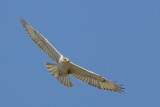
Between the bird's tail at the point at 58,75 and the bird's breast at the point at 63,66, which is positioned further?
the bird's tail at the point at 58,75

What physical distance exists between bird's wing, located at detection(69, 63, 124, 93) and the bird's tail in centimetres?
49

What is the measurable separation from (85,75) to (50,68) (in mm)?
1725

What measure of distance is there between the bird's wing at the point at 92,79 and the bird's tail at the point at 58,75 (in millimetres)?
489

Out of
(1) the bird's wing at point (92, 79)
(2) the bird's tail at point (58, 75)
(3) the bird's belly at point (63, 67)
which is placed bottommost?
(2) the bird's tail at point (58, 75)

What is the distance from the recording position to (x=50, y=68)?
46.2 feet

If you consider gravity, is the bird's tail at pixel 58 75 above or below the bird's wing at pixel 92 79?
below

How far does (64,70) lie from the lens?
13891mm

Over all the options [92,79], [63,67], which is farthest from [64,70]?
[92,79]

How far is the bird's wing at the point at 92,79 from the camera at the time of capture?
46.1ft

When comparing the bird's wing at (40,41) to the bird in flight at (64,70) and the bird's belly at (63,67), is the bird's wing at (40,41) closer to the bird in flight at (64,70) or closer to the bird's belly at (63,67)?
the bird in flight at (64,70)

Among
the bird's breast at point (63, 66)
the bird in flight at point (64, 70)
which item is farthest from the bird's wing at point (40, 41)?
the bird's breast at point (63, 66)

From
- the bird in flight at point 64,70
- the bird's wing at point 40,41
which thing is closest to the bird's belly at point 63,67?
the bird in flight at point 64,70

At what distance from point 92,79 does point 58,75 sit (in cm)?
166

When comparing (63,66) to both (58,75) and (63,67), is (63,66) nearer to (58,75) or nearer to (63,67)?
(63,67)
